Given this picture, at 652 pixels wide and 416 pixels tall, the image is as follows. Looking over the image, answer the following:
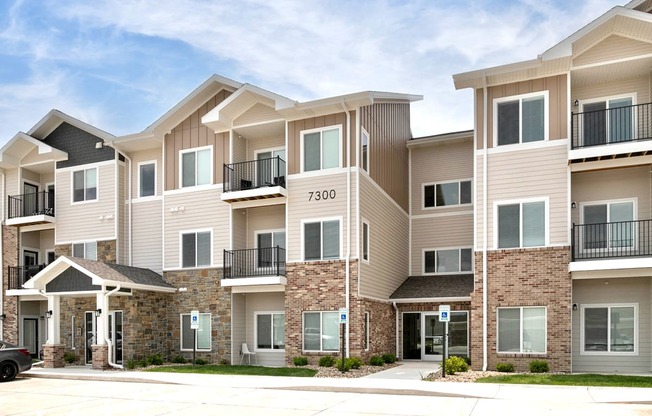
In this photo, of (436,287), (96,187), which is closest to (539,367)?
(436,287)

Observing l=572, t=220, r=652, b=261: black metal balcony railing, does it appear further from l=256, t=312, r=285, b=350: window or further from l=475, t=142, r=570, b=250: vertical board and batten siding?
l=256, t=312, r=285, b=350: window

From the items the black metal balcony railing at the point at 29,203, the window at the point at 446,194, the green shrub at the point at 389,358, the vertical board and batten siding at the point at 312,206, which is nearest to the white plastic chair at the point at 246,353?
the vertical board and batten siding at the point at 312,206

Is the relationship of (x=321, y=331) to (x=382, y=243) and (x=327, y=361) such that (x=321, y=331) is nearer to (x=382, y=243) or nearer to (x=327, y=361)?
(x=327, y=361)

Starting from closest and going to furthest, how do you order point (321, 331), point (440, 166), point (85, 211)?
point (321, 331)
point (85, 211)
point (440, 166)

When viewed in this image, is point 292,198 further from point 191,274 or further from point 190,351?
point 190,351

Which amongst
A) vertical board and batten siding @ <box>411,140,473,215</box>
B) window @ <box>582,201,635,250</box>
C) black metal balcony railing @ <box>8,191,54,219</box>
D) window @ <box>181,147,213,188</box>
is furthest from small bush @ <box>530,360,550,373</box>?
black metal balcony railing @ <box>8,191,54,219</box>

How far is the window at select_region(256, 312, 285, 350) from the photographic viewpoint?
20.6 meters

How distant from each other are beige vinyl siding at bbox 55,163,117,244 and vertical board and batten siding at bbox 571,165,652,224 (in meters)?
17.1

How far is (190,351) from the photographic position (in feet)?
69.4

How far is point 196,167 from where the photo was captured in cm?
2217

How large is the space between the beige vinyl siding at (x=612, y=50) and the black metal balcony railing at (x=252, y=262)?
37.6 feet

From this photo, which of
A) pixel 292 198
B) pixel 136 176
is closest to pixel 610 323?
pixel 292 198

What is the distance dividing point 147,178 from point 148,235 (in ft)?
7.75

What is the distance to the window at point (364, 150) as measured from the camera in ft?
64.5
